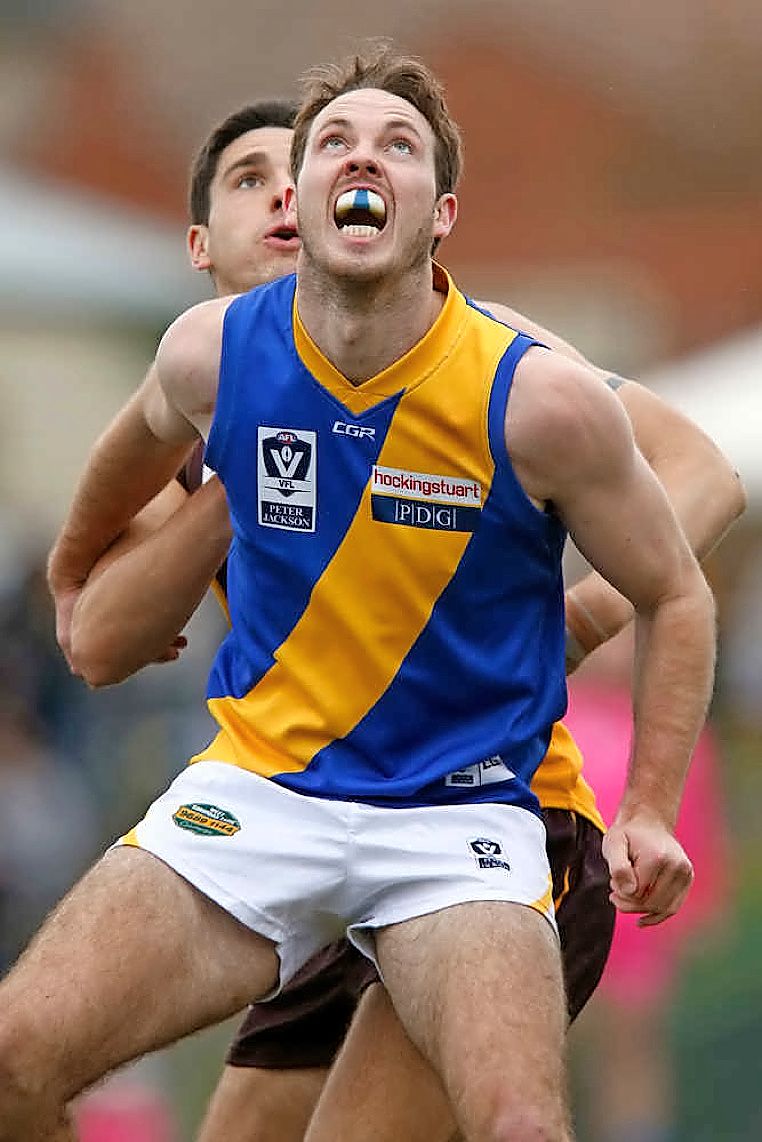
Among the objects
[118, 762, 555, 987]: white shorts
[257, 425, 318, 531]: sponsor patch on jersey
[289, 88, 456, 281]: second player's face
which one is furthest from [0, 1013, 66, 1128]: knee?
[289, 88, 456, 281]: second player's face

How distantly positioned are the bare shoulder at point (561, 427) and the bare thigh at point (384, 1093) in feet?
4.01

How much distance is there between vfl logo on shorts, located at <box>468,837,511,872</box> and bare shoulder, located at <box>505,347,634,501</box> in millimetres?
724

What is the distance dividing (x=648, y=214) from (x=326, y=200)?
27.8 meters

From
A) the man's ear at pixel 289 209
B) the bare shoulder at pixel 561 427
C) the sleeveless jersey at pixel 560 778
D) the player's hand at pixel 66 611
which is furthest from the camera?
the man's ear at pixel 289 209

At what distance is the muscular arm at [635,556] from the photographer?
14.5 ft

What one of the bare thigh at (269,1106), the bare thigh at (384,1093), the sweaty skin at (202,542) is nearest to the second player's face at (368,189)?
the sweaty skin at (202,542)

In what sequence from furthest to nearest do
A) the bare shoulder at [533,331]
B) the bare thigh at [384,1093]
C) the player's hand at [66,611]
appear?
the player's hand at [66,611]
the bare shoulder at [533,331]
the bare thigh at [384,1093]

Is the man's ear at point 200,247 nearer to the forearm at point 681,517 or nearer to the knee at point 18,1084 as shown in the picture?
the forearm at point 681,517

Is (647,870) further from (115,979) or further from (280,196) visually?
(280,196)

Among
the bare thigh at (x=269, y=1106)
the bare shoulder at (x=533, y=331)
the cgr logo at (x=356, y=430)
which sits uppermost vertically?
the bare shoulder at (x=533, y=331)

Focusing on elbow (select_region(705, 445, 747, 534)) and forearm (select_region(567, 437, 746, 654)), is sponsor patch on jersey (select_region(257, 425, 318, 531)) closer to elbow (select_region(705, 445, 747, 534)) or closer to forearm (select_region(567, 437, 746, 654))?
forearm (select_region(567, 437, 746, 654))

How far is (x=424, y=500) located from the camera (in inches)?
179

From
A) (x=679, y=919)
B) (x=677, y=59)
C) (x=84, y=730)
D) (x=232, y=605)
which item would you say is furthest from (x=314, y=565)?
(x=677, y=59)

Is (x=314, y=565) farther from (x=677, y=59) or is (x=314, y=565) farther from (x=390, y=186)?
(x=677, y=59)
